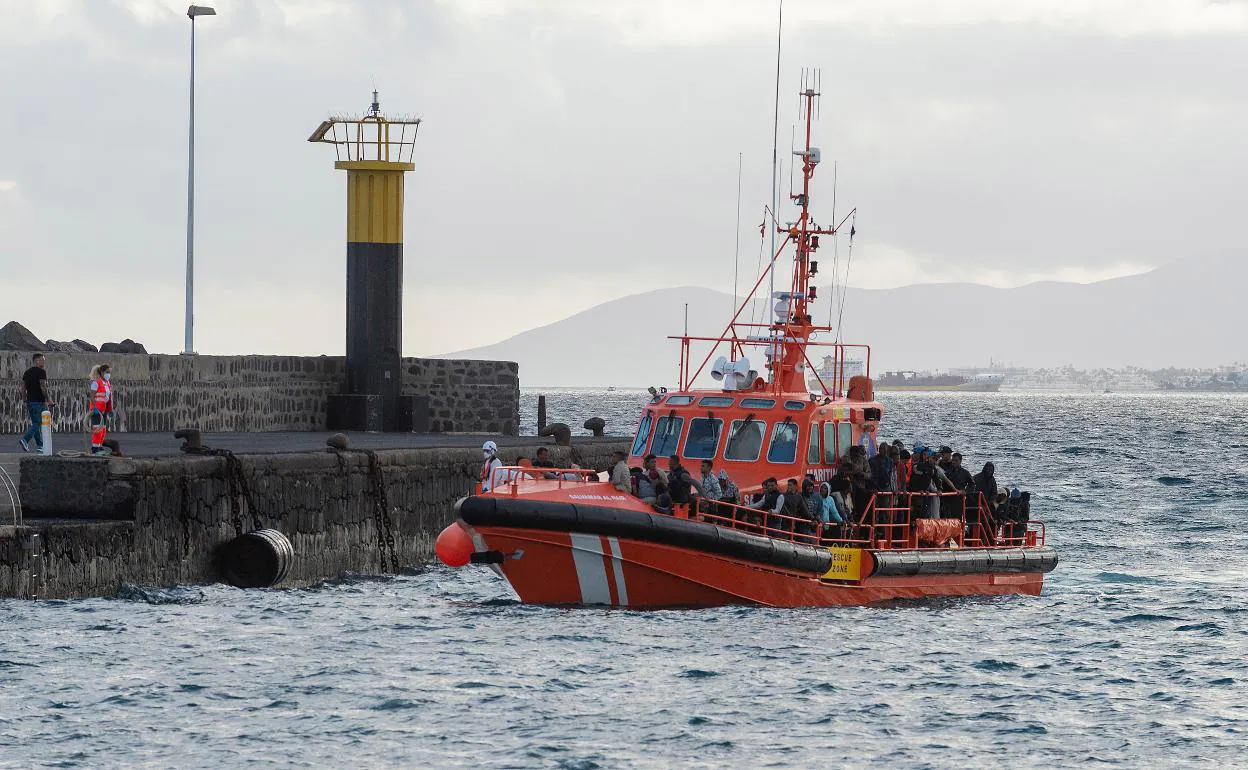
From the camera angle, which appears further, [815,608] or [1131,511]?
[1131,511]

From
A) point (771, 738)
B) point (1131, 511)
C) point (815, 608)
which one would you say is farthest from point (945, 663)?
point (1131, 511)

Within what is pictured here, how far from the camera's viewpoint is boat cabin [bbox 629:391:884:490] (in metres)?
19.4

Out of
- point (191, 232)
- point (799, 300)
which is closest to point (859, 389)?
point (799, 300)

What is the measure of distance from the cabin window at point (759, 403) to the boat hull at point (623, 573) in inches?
85.9

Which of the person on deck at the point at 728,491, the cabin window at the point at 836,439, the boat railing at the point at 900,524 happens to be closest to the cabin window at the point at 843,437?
the cabin window at the point at 836,439

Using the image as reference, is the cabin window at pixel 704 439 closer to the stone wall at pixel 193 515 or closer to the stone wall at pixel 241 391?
the stone wall at pixel 193 515

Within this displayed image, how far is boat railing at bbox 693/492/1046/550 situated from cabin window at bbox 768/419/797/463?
958mm

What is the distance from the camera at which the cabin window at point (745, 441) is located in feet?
63.8

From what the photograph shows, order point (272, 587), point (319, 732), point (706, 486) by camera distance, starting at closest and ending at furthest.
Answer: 1. point (319, 732)
2. point (706, 486)
3. point (272, 587)

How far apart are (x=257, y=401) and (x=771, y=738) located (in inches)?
692

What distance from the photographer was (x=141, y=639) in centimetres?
1614

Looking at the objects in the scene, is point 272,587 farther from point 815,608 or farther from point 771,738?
point 771,738

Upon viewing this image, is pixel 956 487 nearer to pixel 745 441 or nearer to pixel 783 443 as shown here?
pixel 783 443

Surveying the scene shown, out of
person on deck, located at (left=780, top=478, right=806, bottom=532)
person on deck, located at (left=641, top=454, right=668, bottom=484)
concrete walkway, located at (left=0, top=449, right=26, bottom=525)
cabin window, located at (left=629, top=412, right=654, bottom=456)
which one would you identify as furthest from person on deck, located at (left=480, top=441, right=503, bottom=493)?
concrete walkway, located at (left=0, top=449, right=26, bottom=525)
